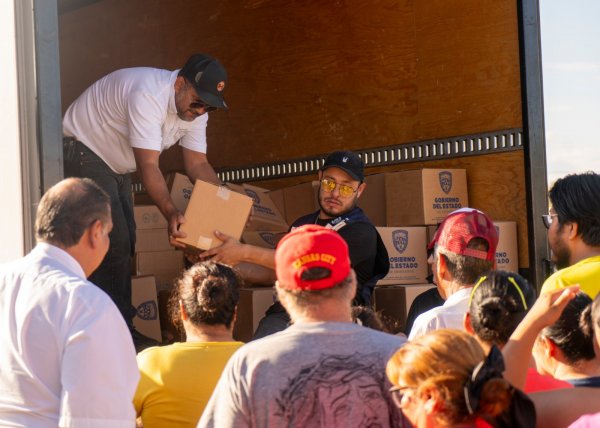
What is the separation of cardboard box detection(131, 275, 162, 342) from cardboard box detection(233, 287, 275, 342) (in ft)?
1.62

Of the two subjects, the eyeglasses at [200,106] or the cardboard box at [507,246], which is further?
the cardboard box at [507,246]

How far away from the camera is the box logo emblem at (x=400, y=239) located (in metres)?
5.49

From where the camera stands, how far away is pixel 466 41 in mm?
5523

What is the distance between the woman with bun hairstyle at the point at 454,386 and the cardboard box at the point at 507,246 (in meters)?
3.07

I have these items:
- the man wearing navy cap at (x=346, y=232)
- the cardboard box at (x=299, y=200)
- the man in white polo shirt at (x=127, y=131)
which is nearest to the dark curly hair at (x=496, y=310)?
the man wearing navy cap at (x=346, y=232)

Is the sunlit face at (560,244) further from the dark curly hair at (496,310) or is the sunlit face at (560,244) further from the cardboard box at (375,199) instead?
the cardboard box at (375,199)

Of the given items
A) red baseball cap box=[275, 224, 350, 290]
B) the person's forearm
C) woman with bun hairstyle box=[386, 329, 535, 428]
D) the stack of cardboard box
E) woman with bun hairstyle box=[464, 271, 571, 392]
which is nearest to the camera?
woman with bun hairstyle box=[386, 329, 535, 428]

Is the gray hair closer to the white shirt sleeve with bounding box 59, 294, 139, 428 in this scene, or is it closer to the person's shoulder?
the white shirt sleeve with bounding box 59, 294, 139, 428

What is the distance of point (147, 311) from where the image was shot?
547cm

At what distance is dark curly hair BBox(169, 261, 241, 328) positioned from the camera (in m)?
3.32

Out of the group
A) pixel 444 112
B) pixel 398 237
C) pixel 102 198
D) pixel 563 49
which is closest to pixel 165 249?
pixel 398 237

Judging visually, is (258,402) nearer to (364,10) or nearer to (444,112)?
(444,112)

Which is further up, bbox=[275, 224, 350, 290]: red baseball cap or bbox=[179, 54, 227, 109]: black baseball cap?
bbox=[179, 54, 227, 109]: black baseball cap

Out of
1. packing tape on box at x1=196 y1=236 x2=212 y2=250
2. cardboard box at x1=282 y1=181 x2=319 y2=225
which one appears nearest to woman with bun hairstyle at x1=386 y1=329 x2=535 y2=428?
packing tape on box at x1=196 y1=236 x2=212 y2=250
